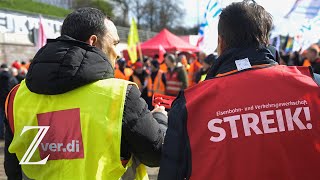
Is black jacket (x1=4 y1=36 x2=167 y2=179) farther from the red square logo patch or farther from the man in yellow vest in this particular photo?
the red square logo patch

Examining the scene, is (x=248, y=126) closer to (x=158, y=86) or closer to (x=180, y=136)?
(x=180, y=136)

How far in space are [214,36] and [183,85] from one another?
Answer: 1249 mm

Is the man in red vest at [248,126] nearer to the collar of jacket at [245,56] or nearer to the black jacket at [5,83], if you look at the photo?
the collar of jacket at [245,56]

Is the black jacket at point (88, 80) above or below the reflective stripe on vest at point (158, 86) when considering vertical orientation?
above

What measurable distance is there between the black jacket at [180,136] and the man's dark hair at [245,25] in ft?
0.18

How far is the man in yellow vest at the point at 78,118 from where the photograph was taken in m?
1.81

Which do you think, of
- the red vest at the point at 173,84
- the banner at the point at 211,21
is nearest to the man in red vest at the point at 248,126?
the banner at the point at 211,21

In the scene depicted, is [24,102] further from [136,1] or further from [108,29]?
[136,1]

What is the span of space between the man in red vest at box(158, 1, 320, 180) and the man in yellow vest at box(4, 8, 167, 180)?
216 millimetres

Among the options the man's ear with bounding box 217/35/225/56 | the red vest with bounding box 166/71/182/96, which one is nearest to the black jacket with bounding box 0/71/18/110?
the red vest with bounding box 166/71/182/96

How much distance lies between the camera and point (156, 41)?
22109mm

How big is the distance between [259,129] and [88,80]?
0.76 meters

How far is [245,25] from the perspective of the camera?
5.82 feet

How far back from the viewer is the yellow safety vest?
1800mm
